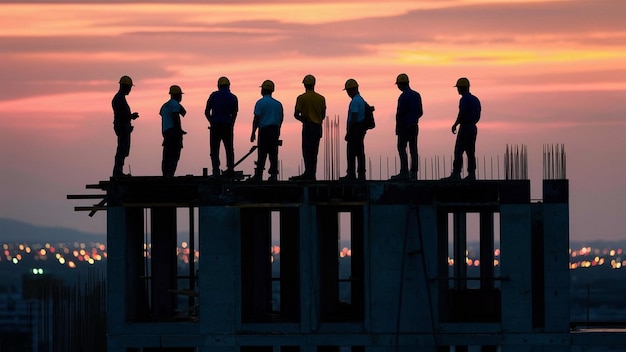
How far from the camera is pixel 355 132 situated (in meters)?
34.8

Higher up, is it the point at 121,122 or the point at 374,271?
the point at 121,122

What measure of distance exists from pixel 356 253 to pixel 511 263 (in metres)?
4.39

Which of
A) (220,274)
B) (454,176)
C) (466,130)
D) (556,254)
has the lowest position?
(220,274)

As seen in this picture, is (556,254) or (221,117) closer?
(556,254)

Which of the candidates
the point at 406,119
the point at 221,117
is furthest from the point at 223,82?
the point at 406,119

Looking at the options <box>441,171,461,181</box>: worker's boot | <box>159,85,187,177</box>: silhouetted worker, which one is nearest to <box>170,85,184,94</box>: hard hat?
<box>159,85,187,177</box>: silhouetted worker

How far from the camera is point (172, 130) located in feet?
117

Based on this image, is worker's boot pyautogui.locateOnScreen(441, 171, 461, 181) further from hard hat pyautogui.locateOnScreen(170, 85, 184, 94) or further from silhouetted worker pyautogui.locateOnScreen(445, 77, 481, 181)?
hard hat pyautogui.locateOnScreen(170, 85, 184, 94)

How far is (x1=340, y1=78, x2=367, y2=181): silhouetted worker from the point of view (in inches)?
1362

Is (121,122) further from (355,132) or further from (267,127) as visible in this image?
(355,132)

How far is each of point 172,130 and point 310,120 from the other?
9.56 ft

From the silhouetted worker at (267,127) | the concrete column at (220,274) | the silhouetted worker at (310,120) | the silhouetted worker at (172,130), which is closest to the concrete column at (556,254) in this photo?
the silhouetted worker at (310,120)

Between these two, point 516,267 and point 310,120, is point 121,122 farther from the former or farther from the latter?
point 516,267

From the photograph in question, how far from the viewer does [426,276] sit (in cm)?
3416
